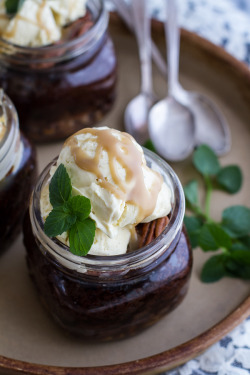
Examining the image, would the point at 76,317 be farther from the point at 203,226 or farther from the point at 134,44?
the point at 134,44

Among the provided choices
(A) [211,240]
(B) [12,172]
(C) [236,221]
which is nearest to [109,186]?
(B) [12,172]

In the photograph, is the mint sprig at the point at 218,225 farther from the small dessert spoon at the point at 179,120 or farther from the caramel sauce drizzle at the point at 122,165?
the caramel sauce drizzle at the point at 122,165

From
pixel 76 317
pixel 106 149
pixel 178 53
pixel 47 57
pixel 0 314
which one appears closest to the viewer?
pixel 106 149

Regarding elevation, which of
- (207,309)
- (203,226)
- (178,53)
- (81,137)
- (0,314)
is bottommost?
(0,314)

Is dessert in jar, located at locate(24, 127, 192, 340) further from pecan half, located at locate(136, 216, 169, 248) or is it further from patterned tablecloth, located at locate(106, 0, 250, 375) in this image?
patterned tablecloth, located at locate(106, 0, 250, 375)

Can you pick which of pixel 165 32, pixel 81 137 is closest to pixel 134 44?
pixel 165 32

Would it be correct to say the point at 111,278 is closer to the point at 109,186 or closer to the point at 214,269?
the point at 109,186

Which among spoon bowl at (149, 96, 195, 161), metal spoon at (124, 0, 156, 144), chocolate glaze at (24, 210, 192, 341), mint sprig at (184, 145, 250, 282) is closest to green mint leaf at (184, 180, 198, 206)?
mint sprig at (184, 145, 250, 282)
